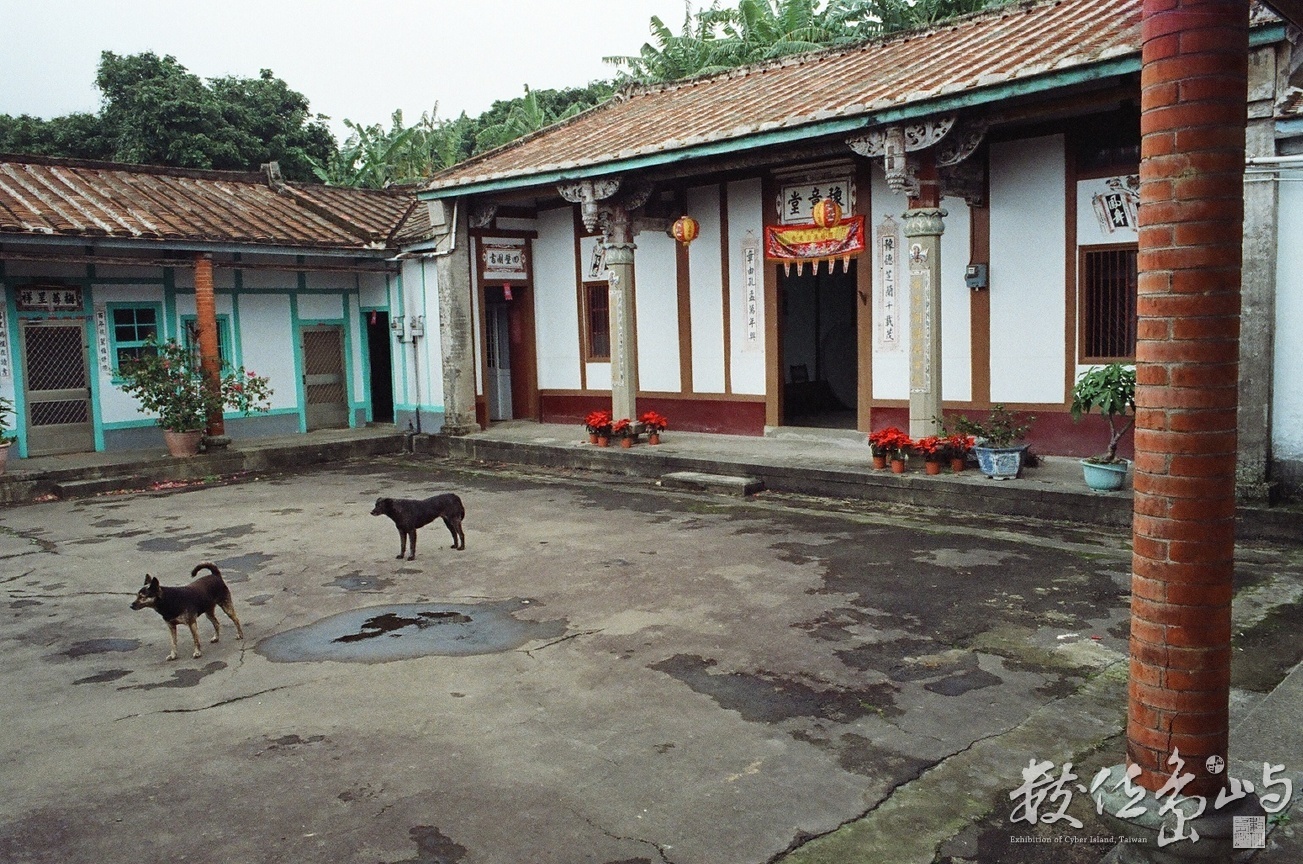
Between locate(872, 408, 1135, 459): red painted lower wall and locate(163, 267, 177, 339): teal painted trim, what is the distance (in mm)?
11811

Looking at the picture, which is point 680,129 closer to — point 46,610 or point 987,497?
point 987,497

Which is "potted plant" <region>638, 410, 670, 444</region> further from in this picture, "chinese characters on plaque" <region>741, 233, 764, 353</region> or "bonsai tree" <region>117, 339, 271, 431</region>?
"bonsai tree" <region>117, 339, 271, 431</region>

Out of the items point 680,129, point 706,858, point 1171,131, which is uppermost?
point 680,129

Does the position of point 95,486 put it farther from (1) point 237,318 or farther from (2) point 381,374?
(2) point 381,374

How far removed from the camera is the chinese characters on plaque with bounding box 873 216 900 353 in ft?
39.1

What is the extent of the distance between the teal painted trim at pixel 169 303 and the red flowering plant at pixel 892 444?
1091 cm

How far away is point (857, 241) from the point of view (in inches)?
479

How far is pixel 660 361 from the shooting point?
14781 millimetres

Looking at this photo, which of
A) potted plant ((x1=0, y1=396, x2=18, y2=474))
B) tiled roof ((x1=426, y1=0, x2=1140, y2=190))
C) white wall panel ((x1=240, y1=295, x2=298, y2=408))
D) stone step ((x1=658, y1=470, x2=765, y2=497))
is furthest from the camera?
white wall panel ((x1=240, y1=295, x2=298, y2=408))

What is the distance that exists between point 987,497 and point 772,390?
4.46 metres

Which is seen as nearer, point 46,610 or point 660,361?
point 46,610

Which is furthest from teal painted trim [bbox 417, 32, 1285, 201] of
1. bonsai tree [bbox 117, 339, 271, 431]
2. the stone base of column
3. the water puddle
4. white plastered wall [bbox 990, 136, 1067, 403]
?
the stone base of column

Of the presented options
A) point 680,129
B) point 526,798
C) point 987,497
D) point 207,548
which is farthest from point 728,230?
point 526,798

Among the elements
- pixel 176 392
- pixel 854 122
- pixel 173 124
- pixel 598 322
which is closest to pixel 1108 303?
pixel 854 122
